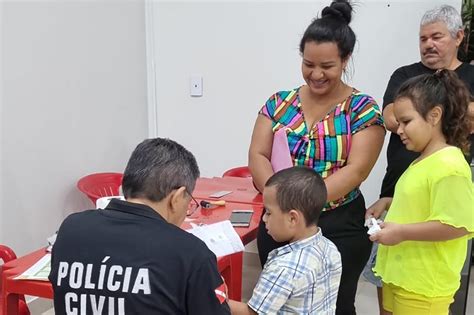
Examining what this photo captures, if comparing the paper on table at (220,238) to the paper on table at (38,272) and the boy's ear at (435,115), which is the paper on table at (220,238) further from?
the boy's ear at (435,115)

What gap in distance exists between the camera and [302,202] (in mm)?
1406

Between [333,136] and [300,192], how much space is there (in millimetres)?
345

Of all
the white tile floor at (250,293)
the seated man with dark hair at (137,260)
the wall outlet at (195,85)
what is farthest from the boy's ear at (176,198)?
the wall outlet at (195,85)

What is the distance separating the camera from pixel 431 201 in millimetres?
1533

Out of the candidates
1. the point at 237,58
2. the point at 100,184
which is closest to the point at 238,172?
the point at 237,58

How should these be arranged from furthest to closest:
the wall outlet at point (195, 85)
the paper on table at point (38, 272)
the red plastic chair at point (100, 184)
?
the wall outlet at point (195, 85)
the red plastic chair at point (100, 184)
the paper on table at point (38, 272)

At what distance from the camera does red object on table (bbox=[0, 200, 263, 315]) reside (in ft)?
5.37

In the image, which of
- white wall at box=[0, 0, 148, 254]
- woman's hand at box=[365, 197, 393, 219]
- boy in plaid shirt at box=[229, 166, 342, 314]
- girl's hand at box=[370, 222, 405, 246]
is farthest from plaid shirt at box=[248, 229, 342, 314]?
white wall at box=[0, 0, 148, 254]

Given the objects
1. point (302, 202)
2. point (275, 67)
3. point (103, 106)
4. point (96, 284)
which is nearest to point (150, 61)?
point (103, 106)

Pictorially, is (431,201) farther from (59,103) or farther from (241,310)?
(59,103)

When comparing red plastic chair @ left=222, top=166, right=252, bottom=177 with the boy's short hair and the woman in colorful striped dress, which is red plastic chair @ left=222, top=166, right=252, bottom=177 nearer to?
the woman in colorful striped dress

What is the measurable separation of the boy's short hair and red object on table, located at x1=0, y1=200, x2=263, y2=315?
0.51 meters

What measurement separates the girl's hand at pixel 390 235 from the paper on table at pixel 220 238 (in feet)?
1.78

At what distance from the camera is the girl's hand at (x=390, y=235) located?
1.53 m
